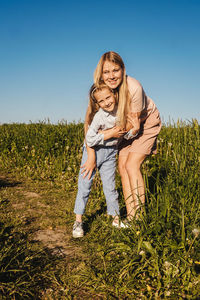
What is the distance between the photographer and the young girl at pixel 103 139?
2.76 metres

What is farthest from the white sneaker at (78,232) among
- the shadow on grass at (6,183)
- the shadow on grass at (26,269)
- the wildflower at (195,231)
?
the shadow on grass at (6,183)

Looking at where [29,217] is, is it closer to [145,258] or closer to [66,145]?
[145,258]

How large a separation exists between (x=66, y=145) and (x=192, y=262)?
4.55 meters

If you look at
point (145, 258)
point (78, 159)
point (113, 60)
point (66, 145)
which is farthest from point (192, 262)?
point (66, 145)

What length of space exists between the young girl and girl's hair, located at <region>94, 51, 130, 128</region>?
0.08 m

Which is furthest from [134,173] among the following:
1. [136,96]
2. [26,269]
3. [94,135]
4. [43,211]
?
[43,211]

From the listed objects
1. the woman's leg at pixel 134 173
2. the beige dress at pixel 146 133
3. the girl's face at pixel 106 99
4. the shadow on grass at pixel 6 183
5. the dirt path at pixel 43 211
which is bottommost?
the dirt path at pixel 43 211

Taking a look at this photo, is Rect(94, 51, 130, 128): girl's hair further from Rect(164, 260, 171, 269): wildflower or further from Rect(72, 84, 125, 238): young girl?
Rect(164, 260, 171, 269): wildflower

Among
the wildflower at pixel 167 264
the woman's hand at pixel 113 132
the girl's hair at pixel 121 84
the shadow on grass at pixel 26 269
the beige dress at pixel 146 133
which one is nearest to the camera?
the shadow on grass at pixel 26 269

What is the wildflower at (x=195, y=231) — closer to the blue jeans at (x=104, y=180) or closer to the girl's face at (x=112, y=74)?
the blue jeans at (x=104, y=180)

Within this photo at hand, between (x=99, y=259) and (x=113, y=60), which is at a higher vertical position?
(x=113, y=60)

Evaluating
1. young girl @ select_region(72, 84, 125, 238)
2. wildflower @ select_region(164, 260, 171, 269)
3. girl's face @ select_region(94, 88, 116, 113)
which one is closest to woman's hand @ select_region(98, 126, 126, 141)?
young girl @ select_region(72, 84, 125, 238)

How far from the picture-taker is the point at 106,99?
2736mm

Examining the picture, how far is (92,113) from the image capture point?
2.93 m
